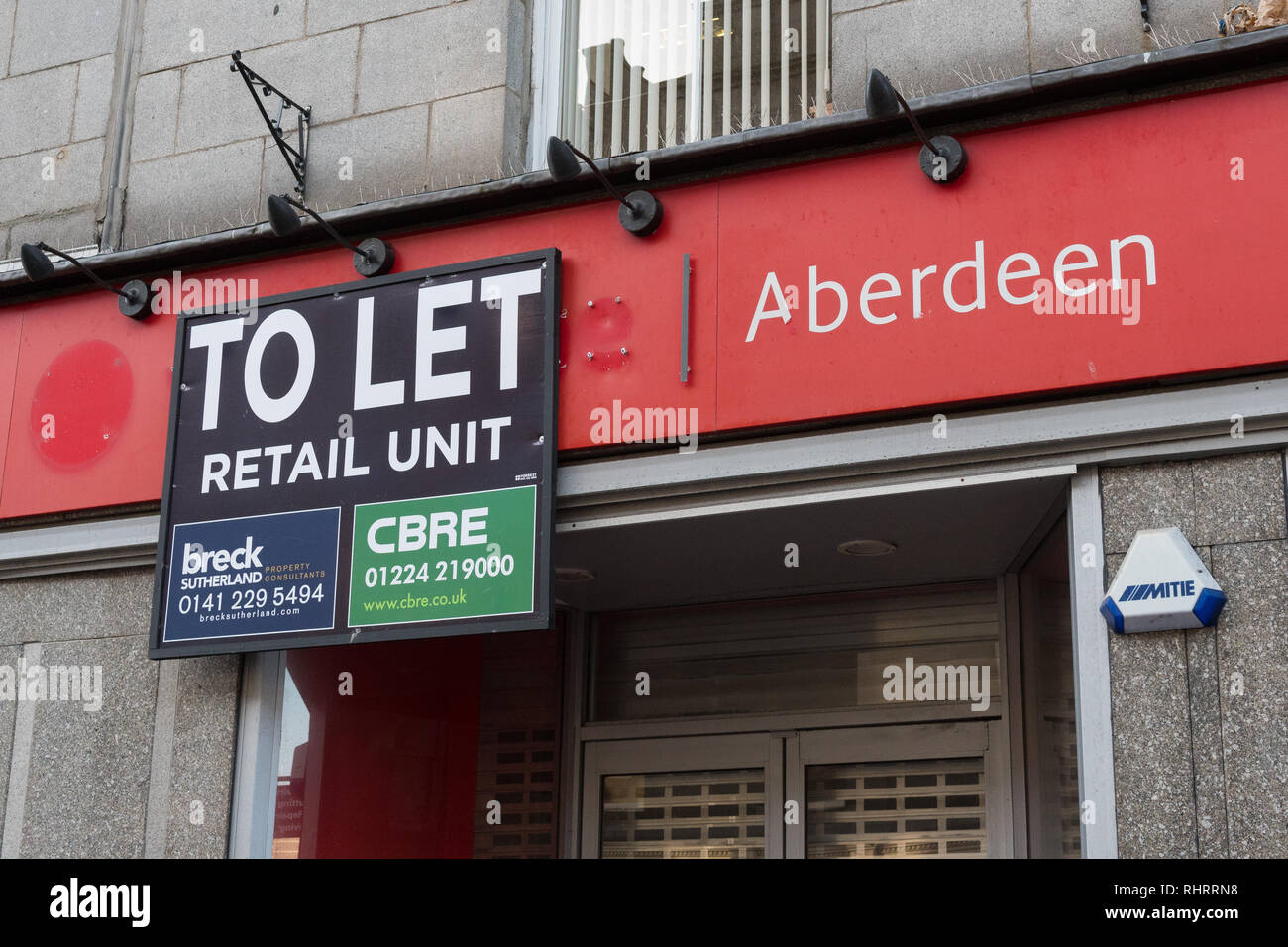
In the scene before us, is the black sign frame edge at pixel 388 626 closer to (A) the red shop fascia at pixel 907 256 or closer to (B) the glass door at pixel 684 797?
(A) the red shop fascia at pixel 907 256

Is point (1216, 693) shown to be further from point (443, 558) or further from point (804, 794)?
point (443, 558)

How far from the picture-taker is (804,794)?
8.22 meters

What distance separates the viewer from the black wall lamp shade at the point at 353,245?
7504 millimetres

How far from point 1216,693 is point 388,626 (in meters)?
3.52

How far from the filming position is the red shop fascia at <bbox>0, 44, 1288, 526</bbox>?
19.2 feet

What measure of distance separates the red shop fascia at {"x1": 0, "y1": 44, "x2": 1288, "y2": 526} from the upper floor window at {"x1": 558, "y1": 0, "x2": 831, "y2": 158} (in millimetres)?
645

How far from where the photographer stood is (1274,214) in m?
5.77

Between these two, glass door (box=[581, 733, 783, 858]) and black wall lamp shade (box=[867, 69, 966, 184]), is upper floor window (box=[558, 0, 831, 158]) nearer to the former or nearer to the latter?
black wall lamp shade (box=[867, 69, 966, 184])

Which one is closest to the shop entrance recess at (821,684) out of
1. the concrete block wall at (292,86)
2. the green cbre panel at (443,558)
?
the green cbre panel at (443,558)

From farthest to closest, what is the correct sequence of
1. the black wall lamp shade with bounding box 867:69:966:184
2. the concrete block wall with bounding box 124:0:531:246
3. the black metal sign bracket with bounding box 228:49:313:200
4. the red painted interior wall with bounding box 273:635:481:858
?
the black metal sign bracket with bounding box 228:49:313:200 < the concrete block wall with bounding box 124:0:531:246 < the red painted interior wall with bounding box 273:635:481:858 < the black wall lamp shade with bounding box 867:69:966:184

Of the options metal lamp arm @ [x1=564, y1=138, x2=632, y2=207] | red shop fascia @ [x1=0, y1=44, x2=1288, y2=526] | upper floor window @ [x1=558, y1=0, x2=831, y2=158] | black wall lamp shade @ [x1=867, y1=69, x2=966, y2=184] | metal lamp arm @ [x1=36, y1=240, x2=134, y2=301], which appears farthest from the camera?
metal lamp arm @ [x1=36, y1=240, x2=134, y2=301]

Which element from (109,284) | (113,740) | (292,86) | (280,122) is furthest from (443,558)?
(292,86)

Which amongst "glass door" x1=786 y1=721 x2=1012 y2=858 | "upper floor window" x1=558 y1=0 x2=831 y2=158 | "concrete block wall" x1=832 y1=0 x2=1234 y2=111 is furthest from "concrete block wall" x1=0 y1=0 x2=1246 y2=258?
"glass door" x1=786 y1=721 x2=1012 y2=858

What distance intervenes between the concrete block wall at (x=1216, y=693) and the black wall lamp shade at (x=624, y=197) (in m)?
2.50
